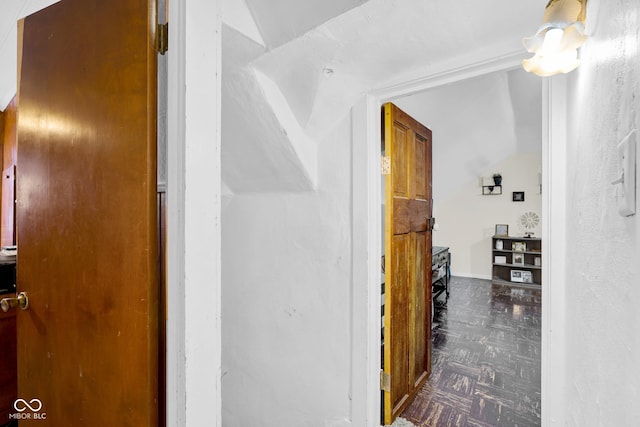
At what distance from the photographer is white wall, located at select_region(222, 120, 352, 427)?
5.19ft

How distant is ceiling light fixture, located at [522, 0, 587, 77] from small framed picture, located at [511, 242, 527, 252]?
5389mm

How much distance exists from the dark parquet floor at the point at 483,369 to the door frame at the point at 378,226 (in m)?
0.73

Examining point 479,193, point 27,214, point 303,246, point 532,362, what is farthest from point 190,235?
point 479,193

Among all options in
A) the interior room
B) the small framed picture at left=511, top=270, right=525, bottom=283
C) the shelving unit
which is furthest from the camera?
the small framed picture at left=511, top=270, right=525, bottom=283

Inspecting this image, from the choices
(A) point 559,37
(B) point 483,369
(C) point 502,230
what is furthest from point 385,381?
(C) point 502,230

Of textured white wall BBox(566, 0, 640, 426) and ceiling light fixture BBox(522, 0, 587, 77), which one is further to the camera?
ceiling light fixture BBox(522, 0, 587, 77)

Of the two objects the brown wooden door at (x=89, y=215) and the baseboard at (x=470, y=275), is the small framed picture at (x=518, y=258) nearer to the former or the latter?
the baseboard at (x=470, y=275)

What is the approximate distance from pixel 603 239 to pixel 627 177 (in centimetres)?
21

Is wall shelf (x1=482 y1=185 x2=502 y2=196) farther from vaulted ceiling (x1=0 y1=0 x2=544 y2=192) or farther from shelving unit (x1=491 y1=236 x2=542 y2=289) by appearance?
vaulted ceiling (x1=0 y1=0 x2=544 y2=192)

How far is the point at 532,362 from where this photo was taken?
2529mm

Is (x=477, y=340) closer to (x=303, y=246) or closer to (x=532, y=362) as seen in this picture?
(x=532, y=362)

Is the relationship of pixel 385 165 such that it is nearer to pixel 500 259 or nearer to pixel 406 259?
pixel 406 259

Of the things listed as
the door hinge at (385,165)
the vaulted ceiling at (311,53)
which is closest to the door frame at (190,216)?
the vaulted ceiling at (311,53)

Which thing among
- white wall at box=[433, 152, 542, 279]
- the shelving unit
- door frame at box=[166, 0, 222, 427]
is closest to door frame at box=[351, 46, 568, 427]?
door frame at box=[166, 0, 222, 427]
